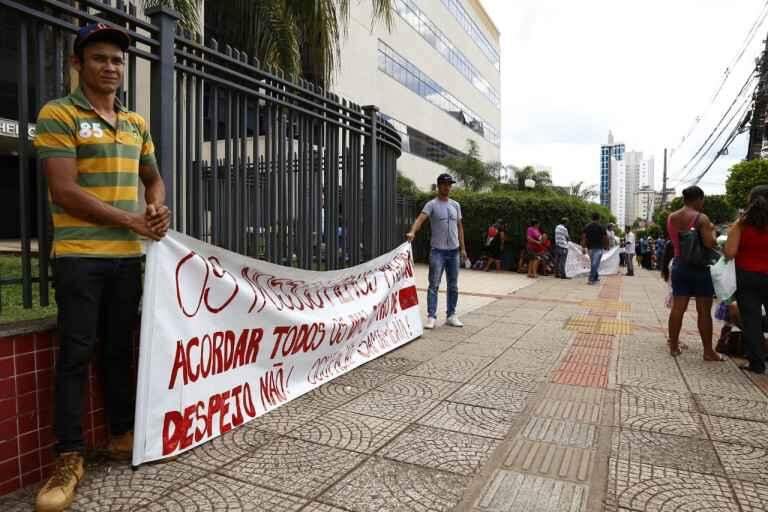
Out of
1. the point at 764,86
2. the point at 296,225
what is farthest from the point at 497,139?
the point at 296,225

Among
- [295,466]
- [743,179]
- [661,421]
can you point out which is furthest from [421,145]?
[295,466]

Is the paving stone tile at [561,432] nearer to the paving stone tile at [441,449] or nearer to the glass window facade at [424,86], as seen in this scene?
the paving stone tile at [441,449]

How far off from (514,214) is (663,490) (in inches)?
623

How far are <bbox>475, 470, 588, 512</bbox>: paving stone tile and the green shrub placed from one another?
15406 millimetres

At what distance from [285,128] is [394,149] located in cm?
234

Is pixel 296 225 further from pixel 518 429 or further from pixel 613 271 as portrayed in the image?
pixel 613 271

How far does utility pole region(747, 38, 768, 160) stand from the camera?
1923cm

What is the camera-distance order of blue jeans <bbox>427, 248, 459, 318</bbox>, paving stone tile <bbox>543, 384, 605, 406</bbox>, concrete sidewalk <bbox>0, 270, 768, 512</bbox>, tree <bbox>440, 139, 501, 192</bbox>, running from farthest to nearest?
1. tree <bbox>440, 139, 501, 192</bbox>
2. blue jeans <bbox>427, 248, 459, 318</bbox>
3. paving stone tile <bbox>543, 384, 605, 406</bbox>
4. concrete sidewalk <bbox>0, 270, 768, 512</bbox>

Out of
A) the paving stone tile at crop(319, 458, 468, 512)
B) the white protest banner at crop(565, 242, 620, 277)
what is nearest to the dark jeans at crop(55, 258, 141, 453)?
the paving stone tile at crop(319, 458, 468, 512)

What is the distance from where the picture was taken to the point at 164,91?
3.00 meters

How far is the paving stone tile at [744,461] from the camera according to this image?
264cm

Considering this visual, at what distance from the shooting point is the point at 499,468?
2.70 metres

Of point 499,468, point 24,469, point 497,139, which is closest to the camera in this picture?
point 24,469

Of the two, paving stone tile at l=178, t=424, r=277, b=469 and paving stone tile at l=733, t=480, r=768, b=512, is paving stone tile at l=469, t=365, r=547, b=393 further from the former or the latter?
paving stone tile at l=178, t=424, r=277, b=469
